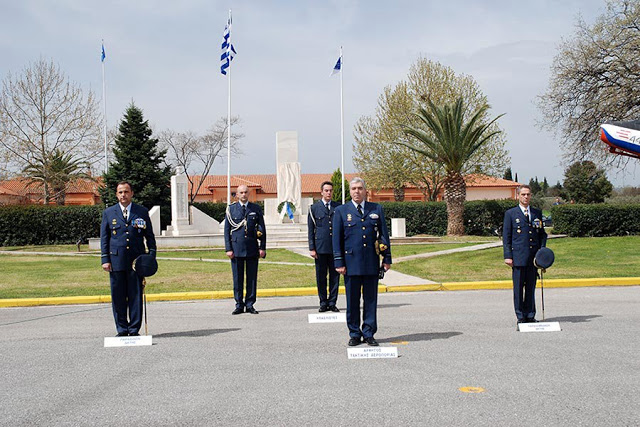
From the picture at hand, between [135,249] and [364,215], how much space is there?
297 centimetres

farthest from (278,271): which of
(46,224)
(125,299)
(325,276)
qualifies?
(46,224)

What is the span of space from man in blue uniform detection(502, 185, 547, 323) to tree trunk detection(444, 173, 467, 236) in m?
25.3

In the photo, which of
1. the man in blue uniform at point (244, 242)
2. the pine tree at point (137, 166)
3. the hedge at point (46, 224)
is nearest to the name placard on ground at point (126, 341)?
the man in blue uniform at point (244, 242)

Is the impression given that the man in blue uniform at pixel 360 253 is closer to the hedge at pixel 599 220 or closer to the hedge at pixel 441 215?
the hedge at pixel 599 220

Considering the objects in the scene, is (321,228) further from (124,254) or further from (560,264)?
(560,264)

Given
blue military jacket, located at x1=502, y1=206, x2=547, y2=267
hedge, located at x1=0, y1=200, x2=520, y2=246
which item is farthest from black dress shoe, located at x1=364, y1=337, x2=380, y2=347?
hedge, located at x1=0, y1=200, x2=520, y2=246

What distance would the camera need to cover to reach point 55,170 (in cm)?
4359

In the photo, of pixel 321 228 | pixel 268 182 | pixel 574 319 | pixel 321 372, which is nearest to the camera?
pixel 321 372

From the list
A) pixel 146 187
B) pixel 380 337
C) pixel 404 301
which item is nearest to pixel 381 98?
pixel 146 187

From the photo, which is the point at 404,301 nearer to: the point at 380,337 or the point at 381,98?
the point at 380,337

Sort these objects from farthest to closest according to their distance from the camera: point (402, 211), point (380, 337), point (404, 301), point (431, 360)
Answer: point (402, 211)
point (404, 301)
point (380, 337)
point (431, 360)

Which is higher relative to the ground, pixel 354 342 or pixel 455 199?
pixel 455 199

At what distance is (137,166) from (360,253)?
117 feet

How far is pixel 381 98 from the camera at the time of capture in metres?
54.0
